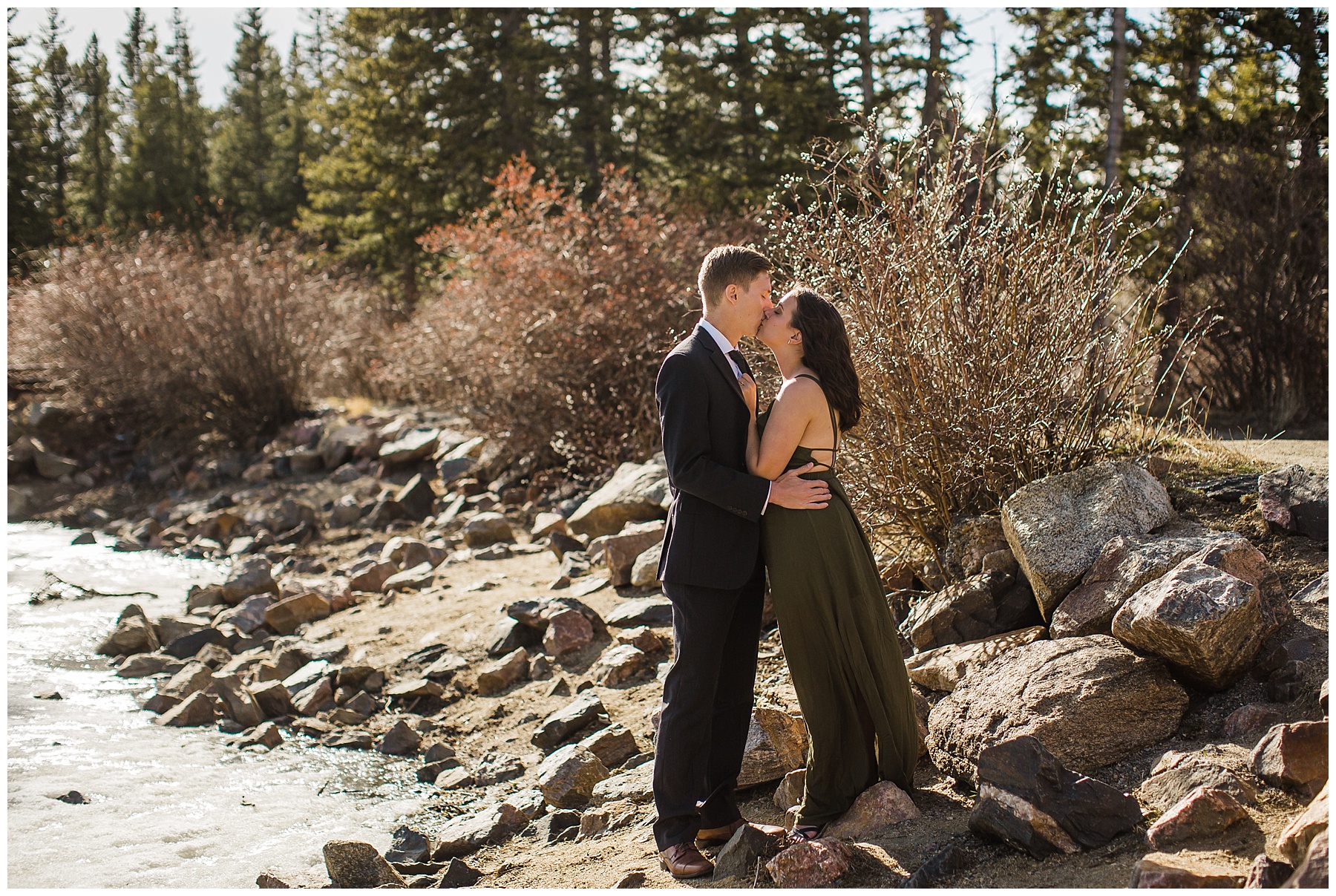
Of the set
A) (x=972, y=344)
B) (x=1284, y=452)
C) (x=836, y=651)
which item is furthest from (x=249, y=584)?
(x=1284, y=452)

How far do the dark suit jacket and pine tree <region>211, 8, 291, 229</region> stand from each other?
106 ft

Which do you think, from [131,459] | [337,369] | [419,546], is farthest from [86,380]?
[419,546]

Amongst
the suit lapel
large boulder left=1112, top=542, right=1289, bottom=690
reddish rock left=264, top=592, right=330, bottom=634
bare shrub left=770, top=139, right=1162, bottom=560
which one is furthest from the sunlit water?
large boulder left=1112, top=542, right=1289, bottom=690

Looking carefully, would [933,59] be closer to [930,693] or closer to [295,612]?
[295,612]

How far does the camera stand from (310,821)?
15.2ft

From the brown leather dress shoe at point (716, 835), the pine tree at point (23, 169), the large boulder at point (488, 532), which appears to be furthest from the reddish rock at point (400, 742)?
the pine tree at point (23, 169)

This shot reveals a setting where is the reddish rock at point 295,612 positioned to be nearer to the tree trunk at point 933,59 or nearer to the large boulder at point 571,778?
the large boulder at point 571,778

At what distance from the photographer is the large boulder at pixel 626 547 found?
22.6 feet

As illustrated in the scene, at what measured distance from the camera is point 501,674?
19.5 feet

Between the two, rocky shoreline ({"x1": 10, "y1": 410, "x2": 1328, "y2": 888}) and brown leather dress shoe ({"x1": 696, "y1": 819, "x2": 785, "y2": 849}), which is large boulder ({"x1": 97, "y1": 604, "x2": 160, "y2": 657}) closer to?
rocky shoreline ({"x1": 10, "y1": 410, "x2": 1328, "y2": 888})

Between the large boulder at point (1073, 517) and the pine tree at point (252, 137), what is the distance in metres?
32.1

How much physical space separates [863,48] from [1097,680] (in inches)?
591

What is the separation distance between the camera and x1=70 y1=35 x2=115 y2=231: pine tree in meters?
38.4

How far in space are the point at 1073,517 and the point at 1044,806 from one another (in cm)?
173
